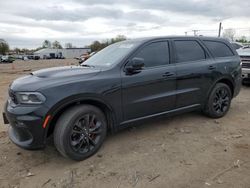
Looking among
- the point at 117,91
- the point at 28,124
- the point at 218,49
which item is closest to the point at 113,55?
the point at 117,91

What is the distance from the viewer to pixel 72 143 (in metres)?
3.41

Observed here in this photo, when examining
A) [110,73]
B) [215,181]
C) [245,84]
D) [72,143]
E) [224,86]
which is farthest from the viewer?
[245,84]

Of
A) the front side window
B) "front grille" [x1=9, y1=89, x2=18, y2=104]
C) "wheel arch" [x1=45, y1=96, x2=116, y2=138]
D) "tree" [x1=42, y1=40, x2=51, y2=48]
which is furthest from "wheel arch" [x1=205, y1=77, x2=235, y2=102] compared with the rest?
"tree" [x1=42, y1=40, x2=51, y2=48]

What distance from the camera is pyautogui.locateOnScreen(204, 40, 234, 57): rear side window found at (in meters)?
5.15

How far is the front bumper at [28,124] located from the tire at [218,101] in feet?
10.9

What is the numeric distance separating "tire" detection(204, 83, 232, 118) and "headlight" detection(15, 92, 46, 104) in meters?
3.34

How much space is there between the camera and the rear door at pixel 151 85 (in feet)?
12.8

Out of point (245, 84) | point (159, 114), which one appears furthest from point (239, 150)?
point (245, 84)

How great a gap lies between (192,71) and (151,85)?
3.36ft

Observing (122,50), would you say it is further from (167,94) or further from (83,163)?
(83,163)

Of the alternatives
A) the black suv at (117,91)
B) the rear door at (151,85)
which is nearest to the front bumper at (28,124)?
the black suv at (117,91)

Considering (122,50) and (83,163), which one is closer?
(83,163)

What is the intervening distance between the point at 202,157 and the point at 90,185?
1645 mm

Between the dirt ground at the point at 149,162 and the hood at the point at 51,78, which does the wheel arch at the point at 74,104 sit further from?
the dirt ground at the point at 149,162
